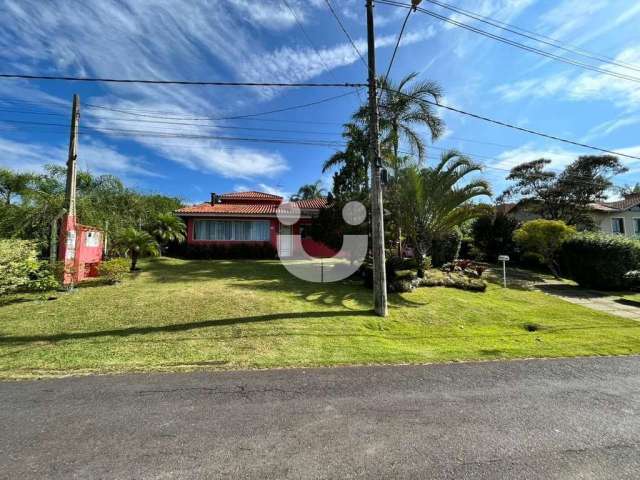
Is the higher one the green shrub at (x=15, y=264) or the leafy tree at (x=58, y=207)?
the leafy tree at (x=58, y=207)

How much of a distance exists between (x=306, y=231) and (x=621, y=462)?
721 inches

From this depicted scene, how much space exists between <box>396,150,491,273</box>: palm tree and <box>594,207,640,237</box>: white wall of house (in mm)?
25385

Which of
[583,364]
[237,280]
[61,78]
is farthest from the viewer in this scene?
[237,280]

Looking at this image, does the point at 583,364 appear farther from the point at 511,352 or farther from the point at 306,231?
the point at 306,231

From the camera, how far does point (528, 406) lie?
147 inches

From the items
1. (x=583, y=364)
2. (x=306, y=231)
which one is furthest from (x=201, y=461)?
(x=306, y=231)

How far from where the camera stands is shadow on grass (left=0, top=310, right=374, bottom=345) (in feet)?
20.0

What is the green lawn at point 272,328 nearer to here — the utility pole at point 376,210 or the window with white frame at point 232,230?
the utility pole at point 376,210

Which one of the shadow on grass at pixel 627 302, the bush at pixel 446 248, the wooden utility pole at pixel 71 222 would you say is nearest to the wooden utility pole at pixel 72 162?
the wooden utility pole at pixel 71 222

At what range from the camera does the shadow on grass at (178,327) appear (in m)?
6.09

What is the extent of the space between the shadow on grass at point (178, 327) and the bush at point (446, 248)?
29.1 feet

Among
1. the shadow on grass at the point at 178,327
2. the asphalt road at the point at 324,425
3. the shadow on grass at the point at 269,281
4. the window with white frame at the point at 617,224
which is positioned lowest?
the asphalt road at the point at 324,425

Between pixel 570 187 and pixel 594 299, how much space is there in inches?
613

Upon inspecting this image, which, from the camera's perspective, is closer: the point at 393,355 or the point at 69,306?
the point at 393,355
